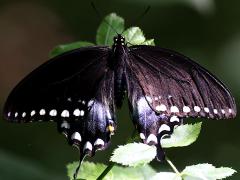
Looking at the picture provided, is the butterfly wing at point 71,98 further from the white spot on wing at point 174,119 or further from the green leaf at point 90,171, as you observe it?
the white spot on wing at point 174,119

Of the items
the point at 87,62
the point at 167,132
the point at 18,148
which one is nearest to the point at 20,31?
the point at 18,148

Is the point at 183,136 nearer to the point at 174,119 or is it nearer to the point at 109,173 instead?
the point at 174,119

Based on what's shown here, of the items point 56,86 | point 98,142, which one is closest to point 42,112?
point 56,86

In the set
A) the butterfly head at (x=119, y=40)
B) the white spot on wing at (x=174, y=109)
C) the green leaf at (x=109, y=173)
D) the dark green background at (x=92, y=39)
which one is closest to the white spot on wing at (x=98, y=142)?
the green leaf at (x=109, y=173)

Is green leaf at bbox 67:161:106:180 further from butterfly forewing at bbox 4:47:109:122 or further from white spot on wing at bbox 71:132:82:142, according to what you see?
butterfly forewing at bbox 4:47:109:122

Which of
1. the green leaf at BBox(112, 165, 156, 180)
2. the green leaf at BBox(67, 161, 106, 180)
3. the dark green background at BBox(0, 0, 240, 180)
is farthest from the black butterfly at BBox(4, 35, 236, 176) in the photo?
the dark green background at BBox(0, 0, 240, 180)

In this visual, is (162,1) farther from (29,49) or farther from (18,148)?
(29,49)
